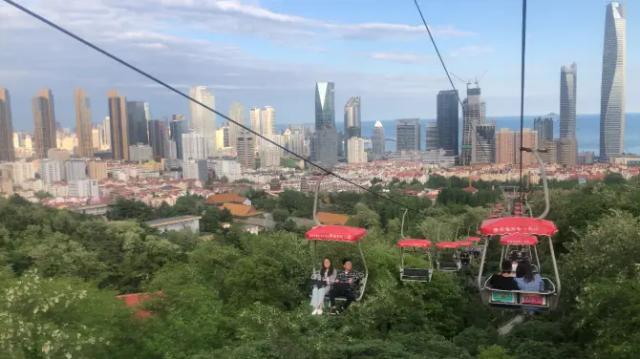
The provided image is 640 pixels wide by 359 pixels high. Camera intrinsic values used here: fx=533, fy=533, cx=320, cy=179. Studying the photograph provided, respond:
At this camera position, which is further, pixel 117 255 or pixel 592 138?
pixel 592 138

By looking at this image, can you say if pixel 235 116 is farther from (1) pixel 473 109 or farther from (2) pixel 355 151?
(1) pixel 473 109

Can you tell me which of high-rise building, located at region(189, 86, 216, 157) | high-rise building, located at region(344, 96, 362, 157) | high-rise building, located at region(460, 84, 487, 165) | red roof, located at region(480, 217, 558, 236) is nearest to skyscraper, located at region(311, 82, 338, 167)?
high-rise building, located at region(344, 96, 362, 157)

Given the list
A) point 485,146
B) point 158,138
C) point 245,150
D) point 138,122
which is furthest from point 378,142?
point 485,146

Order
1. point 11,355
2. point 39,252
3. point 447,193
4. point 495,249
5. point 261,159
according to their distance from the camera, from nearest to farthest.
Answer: point 11,355 → point 495,249 → point 39,252 → point 447,193 → point 261,159

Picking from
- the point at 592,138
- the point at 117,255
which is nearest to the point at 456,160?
the point at 592,138

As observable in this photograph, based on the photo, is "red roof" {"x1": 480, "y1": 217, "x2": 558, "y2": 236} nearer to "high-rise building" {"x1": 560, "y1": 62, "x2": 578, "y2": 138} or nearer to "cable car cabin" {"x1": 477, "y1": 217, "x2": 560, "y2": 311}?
"cable car cabin" {"x1": 477, "y1": 217, "x2": 560, "y2": 311}

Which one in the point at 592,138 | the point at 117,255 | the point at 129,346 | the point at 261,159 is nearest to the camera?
the point at 129,346

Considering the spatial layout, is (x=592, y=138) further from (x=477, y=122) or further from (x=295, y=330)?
(x=295, y=330)
